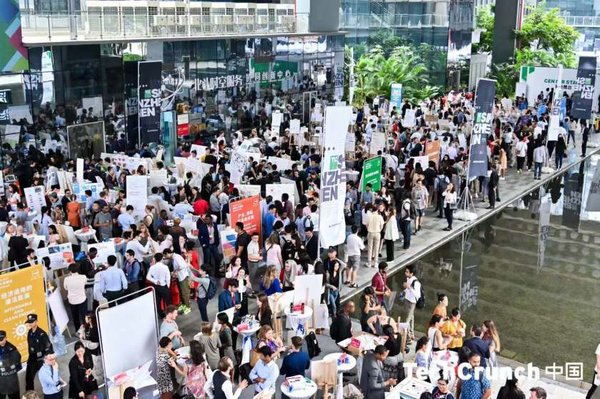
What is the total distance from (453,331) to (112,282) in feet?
16.1

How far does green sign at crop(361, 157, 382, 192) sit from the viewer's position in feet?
51.4

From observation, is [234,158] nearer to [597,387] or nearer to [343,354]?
[343,354]

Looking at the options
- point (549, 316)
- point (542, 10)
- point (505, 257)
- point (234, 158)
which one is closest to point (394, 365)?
point (549, 316)

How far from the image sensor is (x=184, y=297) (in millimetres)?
11211

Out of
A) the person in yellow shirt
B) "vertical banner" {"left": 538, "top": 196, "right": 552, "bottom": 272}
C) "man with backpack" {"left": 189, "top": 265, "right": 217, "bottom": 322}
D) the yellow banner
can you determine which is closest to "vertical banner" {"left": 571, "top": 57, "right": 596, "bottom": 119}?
"vertical banner" {"left": 538, "top": 196, "right": 552, "bottom": 272}

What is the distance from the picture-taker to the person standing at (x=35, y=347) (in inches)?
347

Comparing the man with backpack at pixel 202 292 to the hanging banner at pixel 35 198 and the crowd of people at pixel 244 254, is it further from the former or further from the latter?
the hanging banner at pixel 35 198

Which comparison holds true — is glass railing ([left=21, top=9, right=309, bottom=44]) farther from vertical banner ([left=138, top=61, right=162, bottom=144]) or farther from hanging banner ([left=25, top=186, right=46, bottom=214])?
hanging banner ([left=25, top=186, right=46, bottom=214])

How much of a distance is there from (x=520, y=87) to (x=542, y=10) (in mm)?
11080

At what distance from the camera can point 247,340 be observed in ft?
30.7

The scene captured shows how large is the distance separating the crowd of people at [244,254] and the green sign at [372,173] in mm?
148

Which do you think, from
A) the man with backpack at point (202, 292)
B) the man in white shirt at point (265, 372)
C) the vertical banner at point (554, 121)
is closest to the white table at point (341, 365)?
the man in white shirt at point (265, 372)

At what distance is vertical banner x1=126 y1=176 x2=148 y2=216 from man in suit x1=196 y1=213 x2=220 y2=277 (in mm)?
1751

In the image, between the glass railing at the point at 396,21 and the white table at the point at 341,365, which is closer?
the white table at the point at 341,365
